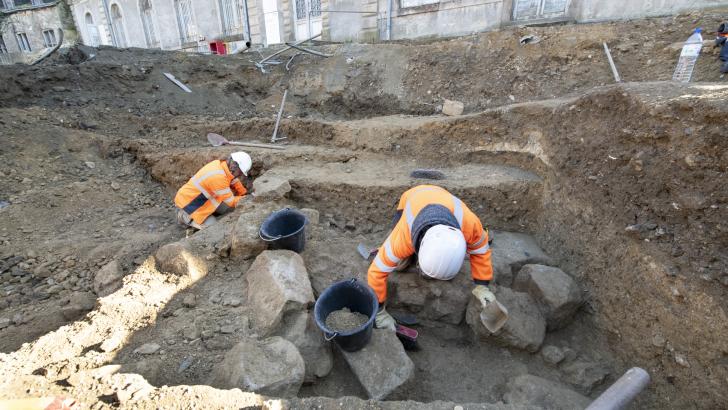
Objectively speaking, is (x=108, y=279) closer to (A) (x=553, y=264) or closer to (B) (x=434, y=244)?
(B) (x=434, y=244)

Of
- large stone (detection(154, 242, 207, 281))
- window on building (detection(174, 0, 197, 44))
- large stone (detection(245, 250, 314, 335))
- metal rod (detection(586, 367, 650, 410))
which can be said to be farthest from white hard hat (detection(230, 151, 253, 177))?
window on building (detection(174, 0, 197, 44))

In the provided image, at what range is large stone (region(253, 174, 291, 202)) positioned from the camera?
13.5 feet

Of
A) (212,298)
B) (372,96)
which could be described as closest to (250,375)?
(212,298)

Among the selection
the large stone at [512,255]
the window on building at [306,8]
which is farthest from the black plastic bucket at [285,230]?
the window on building at [306,8]

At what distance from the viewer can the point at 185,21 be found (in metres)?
16.6

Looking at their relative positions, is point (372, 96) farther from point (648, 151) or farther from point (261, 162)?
point (648, 151)

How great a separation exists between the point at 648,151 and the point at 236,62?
8.93 m

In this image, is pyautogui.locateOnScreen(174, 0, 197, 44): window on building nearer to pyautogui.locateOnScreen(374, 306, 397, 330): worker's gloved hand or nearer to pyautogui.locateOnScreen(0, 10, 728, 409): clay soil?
pyautogui.locateOnScreen(0, 10, 728, 409): clay soil

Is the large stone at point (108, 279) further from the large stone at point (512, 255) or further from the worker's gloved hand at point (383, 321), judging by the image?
the large stone at point (512, 255)

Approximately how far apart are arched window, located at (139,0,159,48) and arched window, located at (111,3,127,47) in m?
2.08

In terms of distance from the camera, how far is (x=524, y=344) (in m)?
2.83

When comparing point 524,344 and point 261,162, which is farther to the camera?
point 261,162

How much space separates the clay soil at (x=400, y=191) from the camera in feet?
7.49

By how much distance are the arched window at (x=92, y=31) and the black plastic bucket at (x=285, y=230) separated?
24388mm
